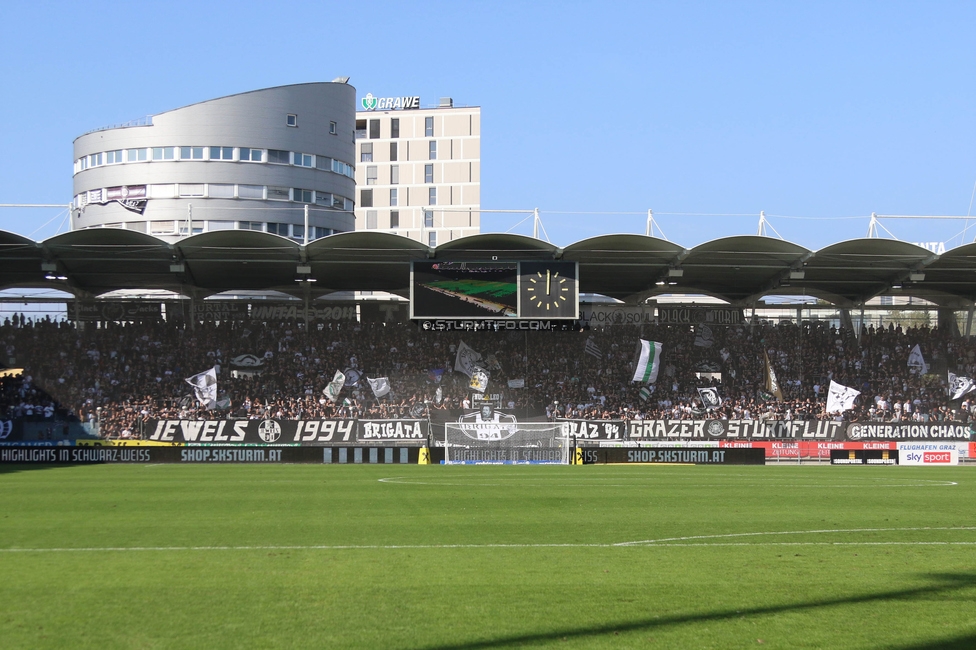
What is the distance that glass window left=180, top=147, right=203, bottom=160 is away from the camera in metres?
72.2

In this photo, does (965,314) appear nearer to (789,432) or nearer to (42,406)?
(789,432)

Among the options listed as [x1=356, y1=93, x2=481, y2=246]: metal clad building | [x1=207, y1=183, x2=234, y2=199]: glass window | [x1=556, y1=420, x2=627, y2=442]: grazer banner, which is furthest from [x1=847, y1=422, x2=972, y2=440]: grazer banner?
[x1=356, y1=93, x2=481, y2=246]: metal clad building

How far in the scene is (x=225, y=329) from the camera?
165 feet

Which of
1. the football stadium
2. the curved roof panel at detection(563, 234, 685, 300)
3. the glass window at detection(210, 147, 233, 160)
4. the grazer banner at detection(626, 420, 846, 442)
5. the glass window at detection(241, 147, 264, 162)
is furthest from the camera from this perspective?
the glass window at detection(241, 147, 264, 162)

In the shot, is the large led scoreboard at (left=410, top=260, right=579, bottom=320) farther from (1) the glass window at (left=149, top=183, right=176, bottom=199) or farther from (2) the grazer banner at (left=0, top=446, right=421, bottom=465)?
(1) the glass window at (left=149, top=183, right=176, bottom=199)

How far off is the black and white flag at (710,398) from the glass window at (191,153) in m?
43.1

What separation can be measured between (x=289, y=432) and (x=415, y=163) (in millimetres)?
81585

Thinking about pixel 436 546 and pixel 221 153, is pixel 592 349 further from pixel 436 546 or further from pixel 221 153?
pixel 436 546

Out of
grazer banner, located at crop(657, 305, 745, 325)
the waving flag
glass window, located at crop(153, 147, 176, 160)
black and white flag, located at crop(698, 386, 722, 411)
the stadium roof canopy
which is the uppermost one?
glass window, located at crop(153, 147, 176, 160)

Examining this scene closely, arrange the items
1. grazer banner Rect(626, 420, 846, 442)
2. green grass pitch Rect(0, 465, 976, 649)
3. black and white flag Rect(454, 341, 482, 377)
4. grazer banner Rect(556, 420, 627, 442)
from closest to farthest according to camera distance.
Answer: green grass pitch Rect(0, 465, 976, 649) < grazer banner Rect(556, 420, 627, 442) < grazer banner Rect(626, 420, 846, 442) < black and white flag Rect(454, 341, 482, 377)

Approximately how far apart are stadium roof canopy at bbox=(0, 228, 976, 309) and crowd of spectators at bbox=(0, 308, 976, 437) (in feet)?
7.21

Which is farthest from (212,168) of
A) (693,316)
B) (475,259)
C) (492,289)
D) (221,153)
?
(693,316)

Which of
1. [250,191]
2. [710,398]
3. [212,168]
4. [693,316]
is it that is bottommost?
[710,398]

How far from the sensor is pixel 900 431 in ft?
147
